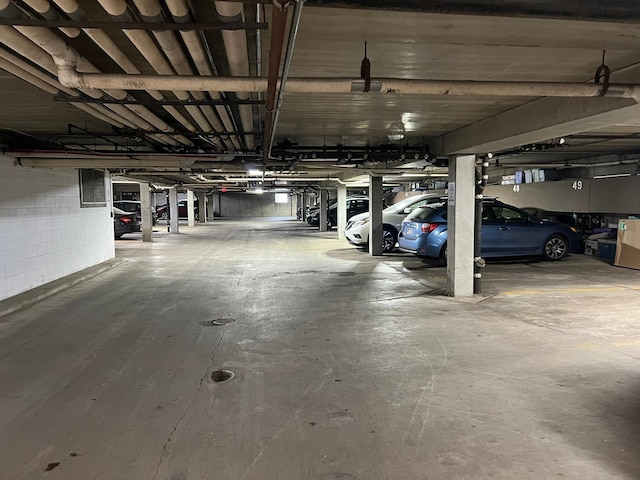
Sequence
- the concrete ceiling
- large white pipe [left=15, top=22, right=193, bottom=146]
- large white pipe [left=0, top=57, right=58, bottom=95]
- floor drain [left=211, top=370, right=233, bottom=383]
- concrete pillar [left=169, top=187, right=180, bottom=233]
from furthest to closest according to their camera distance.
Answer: concrete pillar [left=169, top=187, right=180, bottom=233] → floor drain [left=211, top=370, right=233, bottom=383] → large white pipe [left=0, top=57, right=58, bottom=95] → large white pipe [left=15, top=22, right=193, bottom=146] → the concrete ceiling

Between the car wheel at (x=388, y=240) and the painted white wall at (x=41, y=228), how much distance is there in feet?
24.3

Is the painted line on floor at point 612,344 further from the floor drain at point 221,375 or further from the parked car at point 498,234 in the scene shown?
the parked car at point 498,234

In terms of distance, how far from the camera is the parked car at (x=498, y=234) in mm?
9602

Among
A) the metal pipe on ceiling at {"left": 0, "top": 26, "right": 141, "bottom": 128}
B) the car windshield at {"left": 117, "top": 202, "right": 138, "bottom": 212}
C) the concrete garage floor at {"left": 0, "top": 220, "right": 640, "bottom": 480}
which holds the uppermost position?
the metal pipe on ceiling at {"left": 0, "top": 26, "right": 141, "bottom": 128}

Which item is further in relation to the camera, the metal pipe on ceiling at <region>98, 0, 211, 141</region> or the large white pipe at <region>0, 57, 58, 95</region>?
the large white pipe at <region>0, 57, 58, 95</region>

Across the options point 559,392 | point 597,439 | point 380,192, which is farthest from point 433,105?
point 380,192

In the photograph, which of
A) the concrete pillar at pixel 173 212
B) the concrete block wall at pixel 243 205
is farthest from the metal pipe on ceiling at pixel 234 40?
the concrete block wall at pixel 243 205

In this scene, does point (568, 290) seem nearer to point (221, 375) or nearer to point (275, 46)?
point (221, 375)

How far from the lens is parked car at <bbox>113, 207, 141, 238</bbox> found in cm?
1691

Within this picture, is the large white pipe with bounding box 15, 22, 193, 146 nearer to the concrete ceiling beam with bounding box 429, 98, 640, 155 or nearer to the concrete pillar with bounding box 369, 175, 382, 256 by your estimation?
the concrete ceiling beam with bounding box 429, 98, 640, 155

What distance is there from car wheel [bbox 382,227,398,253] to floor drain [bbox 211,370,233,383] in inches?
347

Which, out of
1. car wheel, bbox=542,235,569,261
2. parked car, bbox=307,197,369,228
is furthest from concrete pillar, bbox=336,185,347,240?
car wheel, bbox=542,235,569,261

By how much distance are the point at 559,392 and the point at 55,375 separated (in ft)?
13.9

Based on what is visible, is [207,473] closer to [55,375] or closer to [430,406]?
[430,406]
